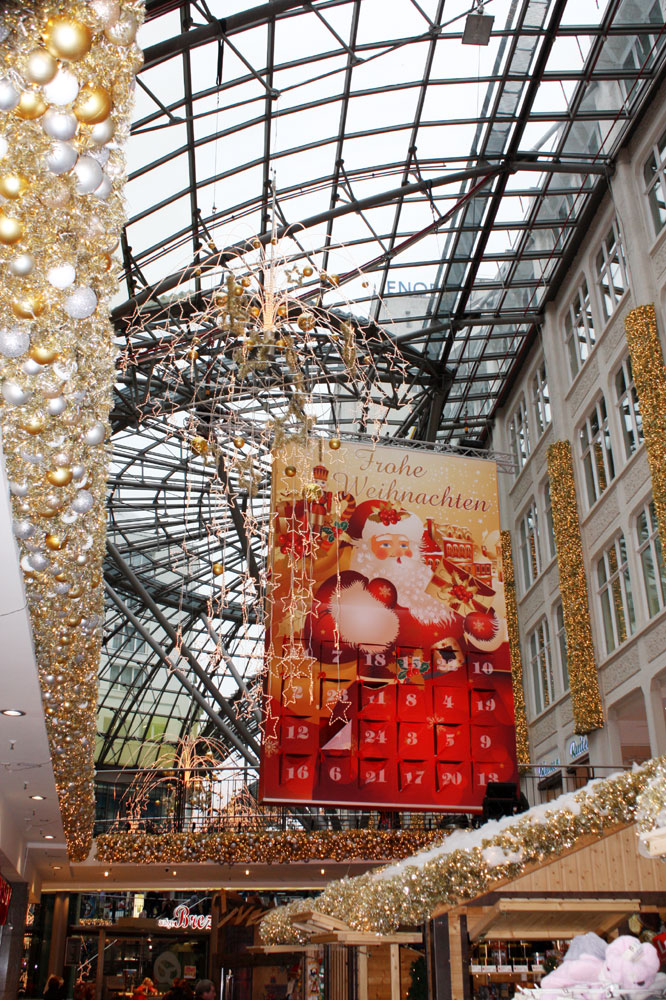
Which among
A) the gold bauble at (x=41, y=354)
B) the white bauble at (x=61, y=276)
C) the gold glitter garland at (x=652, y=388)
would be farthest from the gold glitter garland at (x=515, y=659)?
the white bauble at (x=61, y=276)

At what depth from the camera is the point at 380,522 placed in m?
13.5

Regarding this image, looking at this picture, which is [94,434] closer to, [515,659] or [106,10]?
[106,10]

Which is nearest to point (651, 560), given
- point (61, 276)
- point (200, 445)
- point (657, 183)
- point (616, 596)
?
point (616, 596)

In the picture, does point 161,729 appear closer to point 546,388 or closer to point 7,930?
point 7,930

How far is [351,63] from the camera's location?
41.0ft

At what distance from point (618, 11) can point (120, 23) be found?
527 inches

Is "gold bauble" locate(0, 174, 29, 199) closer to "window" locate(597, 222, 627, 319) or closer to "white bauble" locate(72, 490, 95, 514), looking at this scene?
"white bauble" locate(72, 490, 95, 514)

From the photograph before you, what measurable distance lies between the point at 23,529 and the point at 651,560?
12183 mm

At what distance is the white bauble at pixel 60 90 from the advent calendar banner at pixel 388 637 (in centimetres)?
936

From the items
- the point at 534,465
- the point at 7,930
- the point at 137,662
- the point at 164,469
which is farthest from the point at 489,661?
the point at 137,662

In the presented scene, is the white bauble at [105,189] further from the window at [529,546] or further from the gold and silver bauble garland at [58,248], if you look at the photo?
the window at [529,546]

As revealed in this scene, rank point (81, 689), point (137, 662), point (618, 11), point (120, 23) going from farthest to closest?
1. point (137, 662)
2. point (618, 11)
3. point (81, 689)
4. point (120, 23)

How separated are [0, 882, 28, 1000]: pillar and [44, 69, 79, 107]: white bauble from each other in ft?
54.0

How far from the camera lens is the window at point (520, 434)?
71.9 ft
